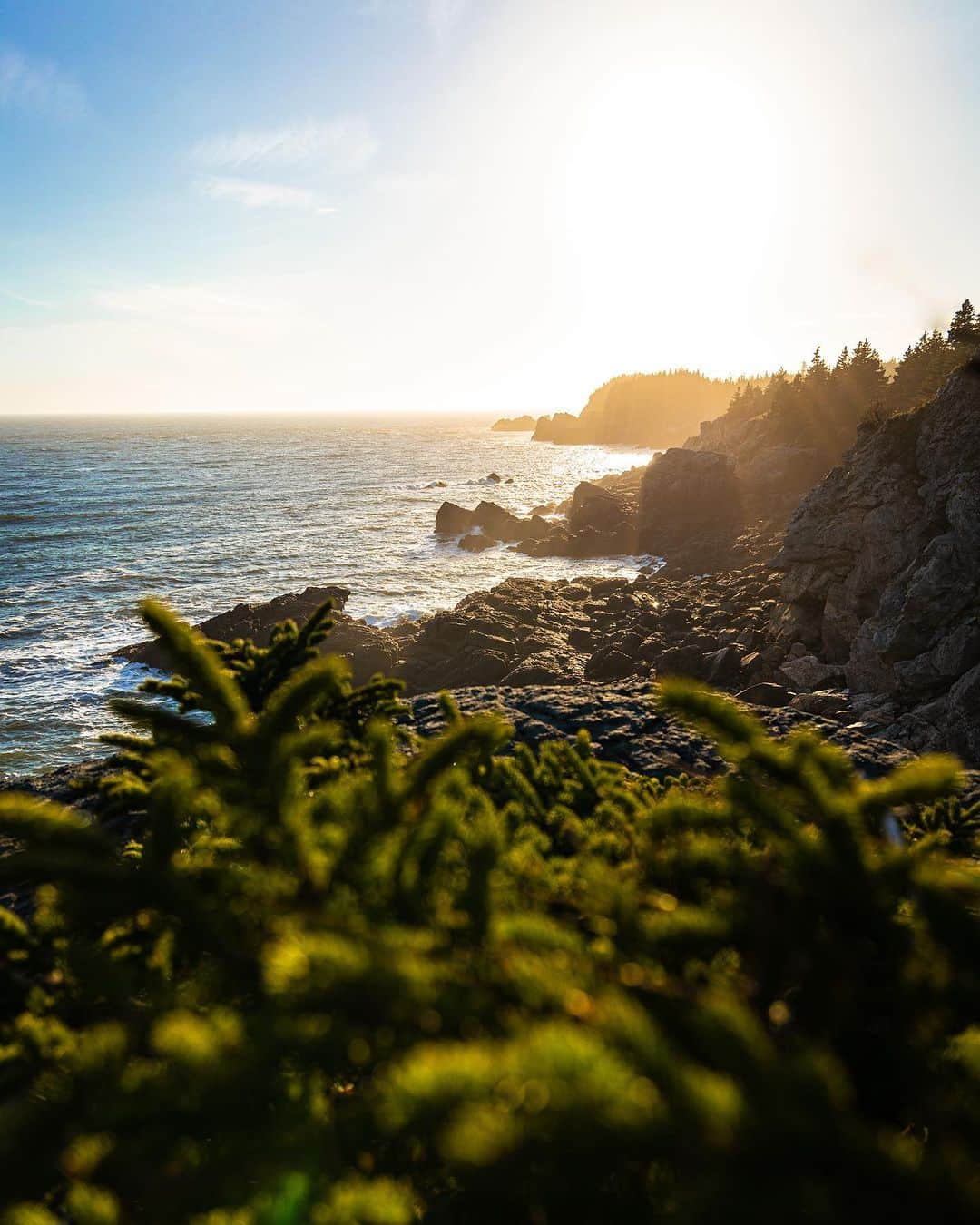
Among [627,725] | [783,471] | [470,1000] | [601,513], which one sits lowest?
[627,725]

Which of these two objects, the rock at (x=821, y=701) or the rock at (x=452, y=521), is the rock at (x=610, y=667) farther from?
the rock at (x=452, y=521)

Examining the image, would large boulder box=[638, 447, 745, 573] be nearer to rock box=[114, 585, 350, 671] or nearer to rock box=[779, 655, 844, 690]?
rock box=[779, 655, 844, 690]

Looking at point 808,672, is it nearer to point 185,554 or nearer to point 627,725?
point 627,725

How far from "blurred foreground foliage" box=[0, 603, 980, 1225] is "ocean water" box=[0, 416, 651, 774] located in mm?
20717

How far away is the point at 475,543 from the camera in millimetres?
46375

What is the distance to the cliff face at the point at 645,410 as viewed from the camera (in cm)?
15038

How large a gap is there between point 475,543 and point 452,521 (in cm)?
559

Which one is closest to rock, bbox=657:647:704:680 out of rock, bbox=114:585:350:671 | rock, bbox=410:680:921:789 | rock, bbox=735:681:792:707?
rock, bbox=735:681:792:707

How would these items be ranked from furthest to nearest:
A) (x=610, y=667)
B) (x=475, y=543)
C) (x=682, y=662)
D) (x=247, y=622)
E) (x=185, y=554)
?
1. (x=475, y=543)
2. (x=185, y=554)
3. (x=247, y=622)
4. (x=610, y=667)
5. (x=682, y=662)

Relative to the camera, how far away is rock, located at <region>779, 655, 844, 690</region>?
61.1 feet

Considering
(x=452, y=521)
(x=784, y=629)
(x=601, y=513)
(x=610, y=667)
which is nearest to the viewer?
(x=610, y=667)

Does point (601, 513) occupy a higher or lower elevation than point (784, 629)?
higher

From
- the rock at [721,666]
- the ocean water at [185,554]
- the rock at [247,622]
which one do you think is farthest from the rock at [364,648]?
the rock at [721,666]

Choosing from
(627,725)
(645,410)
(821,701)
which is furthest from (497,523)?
(645,410)
